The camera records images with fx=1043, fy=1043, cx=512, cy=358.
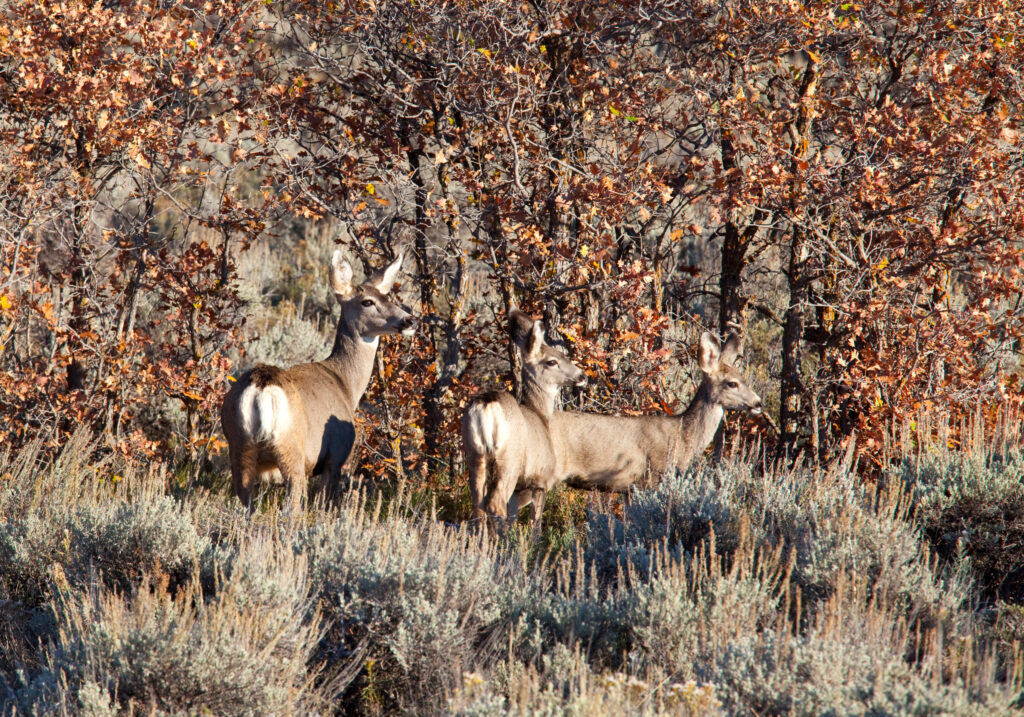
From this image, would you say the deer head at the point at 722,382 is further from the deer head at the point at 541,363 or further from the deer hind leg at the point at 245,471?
the deer hind leg at the point at 245,471

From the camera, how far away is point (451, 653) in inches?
177

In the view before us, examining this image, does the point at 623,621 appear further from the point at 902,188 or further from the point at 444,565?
the point at 902,188

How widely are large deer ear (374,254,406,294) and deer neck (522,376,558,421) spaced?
1.31 meters

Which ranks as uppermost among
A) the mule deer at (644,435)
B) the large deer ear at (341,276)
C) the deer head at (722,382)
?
the large deer ear at (341,276)

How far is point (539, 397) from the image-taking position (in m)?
7.71

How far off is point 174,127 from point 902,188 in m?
5.41

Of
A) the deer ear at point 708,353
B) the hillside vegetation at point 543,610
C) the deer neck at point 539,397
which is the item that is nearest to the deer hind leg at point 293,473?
the hillside vegetation at point 543,610

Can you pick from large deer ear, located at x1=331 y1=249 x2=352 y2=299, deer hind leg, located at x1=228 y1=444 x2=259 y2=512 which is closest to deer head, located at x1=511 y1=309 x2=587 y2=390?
large deer ear, located at x1=331 y1=249 x2=352 y2=299

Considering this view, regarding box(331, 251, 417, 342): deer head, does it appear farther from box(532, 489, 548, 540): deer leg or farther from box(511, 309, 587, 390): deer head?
box(532, 489, 548, 540): deer leg

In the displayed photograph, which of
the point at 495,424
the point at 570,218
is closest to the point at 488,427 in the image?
the point at 495,424

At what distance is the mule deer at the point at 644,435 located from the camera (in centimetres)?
A: 770

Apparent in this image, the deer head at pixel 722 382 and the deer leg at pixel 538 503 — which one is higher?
the deer head at pixel 722 382

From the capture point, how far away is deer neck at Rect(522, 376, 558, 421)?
7684mm

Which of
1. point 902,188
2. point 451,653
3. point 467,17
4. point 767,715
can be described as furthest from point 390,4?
point 767,715
